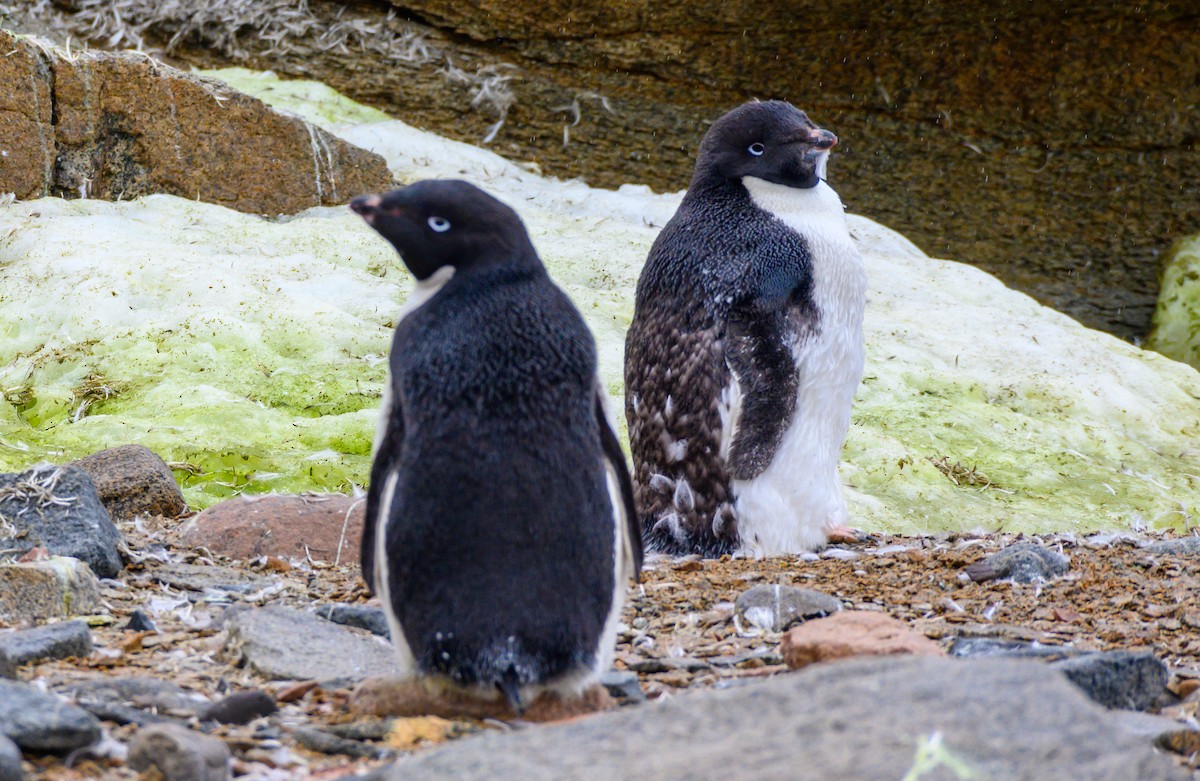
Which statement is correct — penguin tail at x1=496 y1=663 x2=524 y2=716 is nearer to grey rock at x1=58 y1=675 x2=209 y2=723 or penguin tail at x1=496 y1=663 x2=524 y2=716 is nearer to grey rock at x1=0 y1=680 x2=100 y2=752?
grey rock at x1=58 y1=675 x2=209 y2=723

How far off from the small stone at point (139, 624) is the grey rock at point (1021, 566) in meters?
2.67

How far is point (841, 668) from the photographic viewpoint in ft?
6.89

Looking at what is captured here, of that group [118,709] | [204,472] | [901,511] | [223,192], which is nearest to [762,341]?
[901,511]

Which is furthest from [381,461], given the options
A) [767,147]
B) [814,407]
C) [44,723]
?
[767,147]

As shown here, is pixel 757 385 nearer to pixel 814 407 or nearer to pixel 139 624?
pixel 814 407

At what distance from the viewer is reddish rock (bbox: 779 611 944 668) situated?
119 inches

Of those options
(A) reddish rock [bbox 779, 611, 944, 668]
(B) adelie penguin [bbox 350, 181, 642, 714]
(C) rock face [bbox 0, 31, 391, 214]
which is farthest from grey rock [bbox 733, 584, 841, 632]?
(C) rock face [bbox 0, 31, 391, 214]

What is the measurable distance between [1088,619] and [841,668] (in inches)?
88.4

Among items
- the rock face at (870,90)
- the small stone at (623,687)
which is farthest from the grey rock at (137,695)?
the rock face at (870,90)

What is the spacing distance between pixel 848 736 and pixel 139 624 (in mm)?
2240

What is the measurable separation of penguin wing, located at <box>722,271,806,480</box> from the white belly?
0.07 m

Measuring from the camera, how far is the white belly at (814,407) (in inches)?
215

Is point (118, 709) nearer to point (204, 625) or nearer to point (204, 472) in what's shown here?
point (204, 625)

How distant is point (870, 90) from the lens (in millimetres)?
11961
